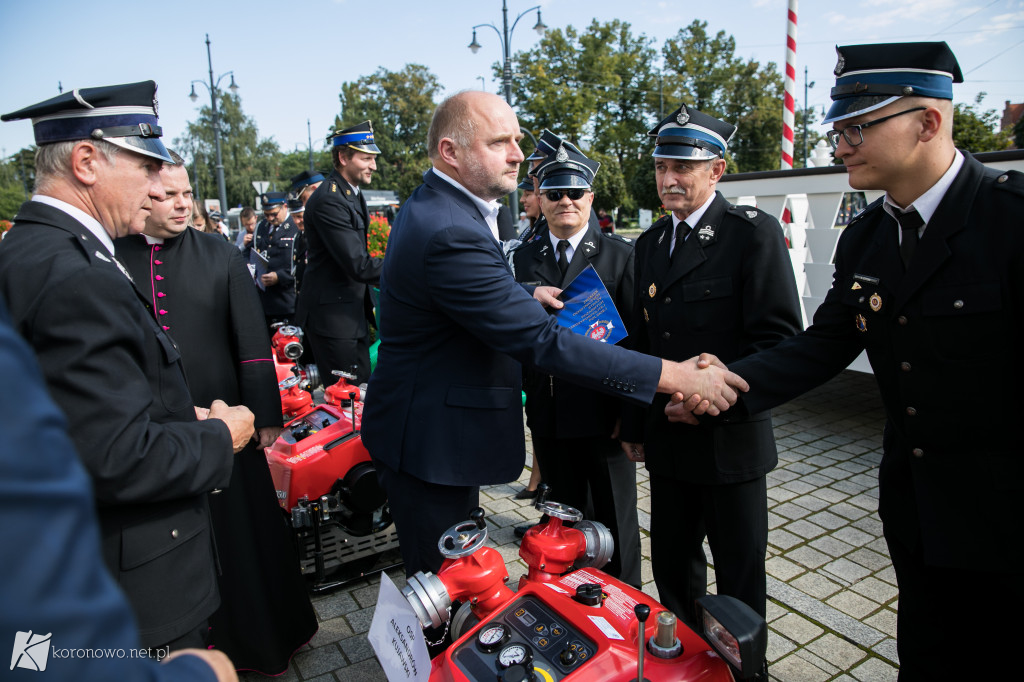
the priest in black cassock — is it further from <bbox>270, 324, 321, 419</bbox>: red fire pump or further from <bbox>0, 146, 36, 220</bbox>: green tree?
<bbox>0, 146, 36, 220</bbox>: green tree

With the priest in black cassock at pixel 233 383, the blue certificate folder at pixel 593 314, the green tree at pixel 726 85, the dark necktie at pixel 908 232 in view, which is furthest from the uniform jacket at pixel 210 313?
the green tree at pixel 726 85

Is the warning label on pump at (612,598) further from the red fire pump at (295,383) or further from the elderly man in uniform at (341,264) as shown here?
the elderly man in uniform at (341,264)

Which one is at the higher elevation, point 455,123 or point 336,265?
point 455,123

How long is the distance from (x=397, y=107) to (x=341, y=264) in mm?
57443

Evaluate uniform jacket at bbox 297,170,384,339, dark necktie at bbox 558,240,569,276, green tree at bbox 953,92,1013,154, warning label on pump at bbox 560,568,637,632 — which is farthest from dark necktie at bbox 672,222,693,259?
green tree at bbox 953,92,1013,154

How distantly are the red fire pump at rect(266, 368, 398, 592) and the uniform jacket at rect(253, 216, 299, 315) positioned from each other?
4.58 m

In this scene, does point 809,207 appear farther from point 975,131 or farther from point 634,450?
point 975,131

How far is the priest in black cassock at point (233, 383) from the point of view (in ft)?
8.58

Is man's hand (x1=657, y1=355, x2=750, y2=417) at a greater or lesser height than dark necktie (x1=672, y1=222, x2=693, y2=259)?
lesser

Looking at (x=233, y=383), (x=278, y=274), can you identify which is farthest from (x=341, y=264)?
(x=278, y=274)

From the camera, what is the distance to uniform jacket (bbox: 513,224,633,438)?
3285mm

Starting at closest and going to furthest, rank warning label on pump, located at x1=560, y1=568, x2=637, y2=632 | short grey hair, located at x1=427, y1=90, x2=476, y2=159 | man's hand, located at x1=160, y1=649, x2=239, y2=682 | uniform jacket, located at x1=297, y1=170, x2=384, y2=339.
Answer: man's hand, located at x1=160, y1=649, x2=239, y2=682 < warning label on pump, located at x1=560, y1=568, x2=637, y2=632 < short grey hair, located at x1=427, y1=90, x2=476, y2=159 < uniform jacket, located at x1=297, y1=170, x2=384, y2=339

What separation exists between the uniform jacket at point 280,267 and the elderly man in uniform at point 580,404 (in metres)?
4.98

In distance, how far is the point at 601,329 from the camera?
276 cm
